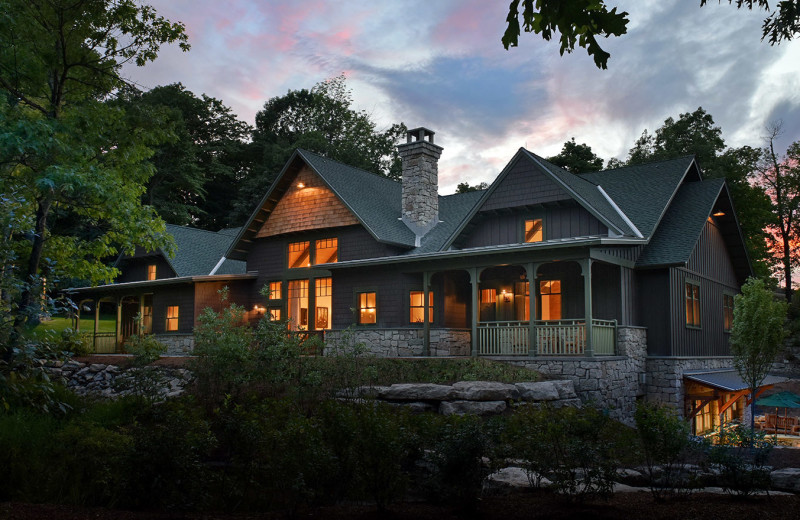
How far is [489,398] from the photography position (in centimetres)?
1345

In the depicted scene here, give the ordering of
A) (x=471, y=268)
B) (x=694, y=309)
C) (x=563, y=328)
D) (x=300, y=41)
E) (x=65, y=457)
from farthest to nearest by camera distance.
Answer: (x=300, y=41), (x=694, y=309), (x=471, y=268), (x=563, y=328), (x=65, y=457)

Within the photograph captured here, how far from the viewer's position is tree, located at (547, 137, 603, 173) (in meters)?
35.3

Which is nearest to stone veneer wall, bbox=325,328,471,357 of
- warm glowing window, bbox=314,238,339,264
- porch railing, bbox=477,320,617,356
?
porch railing, bbox=477,320,617,356

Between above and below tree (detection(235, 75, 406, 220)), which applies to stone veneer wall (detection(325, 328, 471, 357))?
below

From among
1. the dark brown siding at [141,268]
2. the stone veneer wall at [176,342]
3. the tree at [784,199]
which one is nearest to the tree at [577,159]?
the tree at [784,199]

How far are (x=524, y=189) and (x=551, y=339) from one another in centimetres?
474

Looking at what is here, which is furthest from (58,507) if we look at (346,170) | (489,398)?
(346,170)

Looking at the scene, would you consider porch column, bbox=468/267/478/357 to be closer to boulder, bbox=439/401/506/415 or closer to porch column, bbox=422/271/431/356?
porch column, bbox=422/271/431/356

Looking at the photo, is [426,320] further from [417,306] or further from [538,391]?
[538,391]

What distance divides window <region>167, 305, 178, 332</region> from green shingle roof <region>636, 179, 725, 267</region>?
16.7 meters

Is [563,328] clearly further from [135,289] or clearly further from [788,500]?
[135,289]

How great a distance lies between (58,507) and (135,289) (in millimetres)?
21701

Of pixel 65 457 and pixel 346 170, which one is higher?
pixel 346 170

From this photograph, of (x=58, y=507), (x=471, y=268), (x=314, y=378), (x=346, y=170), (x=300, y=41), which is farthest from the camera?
(x=346, y=170)
